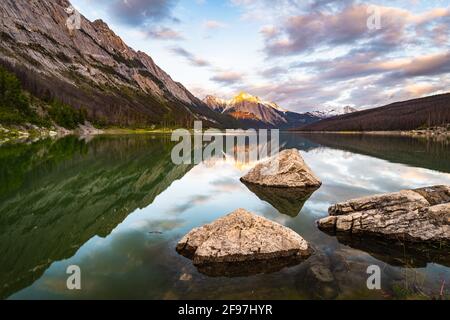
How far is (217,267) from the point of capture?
533 inches

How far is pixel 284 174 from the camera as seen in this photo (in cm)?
3234

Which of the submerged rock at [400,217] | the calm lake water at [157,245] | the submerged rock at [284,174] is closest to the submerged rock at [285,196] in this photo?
the calm lake water at [157,245]

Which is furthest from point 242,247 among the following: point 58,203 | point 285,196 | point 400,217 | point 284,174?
point 284,174

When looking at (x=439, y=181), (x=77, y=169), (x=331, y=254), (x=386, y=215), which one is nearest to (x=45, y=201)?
(x=77, y=169)

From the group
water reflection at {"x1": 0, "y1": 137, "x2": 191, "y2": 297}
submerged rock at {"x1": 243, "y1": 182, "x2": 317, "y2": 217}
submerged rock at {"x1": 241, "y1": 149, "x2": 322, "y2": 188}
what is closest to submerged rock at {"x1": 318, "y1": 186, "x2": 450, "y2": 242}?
submerged rock at {"x1": 243, "y1": 182, "x2": 317, "y2": 217}

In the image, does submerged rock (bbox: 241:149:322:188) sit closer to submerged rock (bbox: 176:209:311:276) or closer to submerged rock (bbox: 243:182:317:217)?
submerged rock (bbox: 243:182:317:217)

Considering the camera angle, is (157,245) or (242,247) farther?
(157,245)

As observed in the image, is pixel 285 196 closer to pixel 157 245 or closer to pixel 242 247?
pixel 242 247

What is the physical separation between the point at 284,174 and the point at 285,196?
4784mm

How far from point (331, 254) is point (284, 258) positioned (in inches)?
91.1

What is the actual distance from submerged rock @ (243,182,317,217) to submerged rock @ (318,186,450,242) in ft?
13.6

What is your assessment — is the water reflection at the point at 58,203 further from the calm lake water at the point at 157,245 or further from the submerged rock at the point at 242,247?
the submerged rock at the point at 242,247

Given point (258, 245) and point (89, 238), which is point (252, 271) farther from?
point (89, 238)
